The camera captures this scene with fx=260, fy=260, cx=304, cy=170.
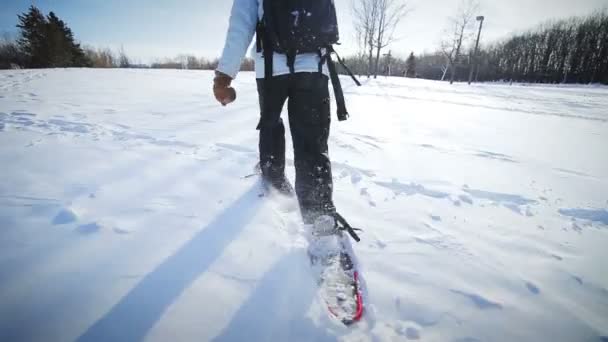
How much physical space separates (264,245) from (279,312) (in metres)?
0.40

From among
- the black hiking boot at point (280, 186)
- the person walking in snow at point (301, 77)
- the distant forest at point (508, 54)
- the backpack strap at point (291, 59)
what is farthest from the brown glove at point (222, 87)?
the distant forest at point (508, 54)

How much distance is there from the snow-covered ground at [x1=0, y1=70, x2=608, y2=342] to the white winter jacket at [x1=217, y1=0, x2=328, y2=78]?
845 millimetres

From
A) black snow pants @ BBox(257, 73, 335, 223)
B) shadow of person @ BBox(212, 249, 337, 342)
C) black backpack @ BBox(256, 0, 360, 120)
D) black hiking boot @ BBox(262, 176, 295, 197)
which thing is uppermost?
black backpack @ BBox(256, 0, 360, 120)

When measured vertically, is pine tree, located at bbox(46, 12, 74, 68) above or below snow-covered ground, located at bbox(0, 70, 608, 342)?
above

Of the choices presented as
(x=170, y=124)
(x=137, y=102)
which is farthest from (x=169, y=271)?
(x=137, y=102)

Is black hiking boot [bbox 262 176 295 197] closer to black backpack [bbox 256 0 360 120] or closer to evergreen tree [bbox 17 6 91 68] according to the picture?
black backpack [bbox 256 0 360 120]

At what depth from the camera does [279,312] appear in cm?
99

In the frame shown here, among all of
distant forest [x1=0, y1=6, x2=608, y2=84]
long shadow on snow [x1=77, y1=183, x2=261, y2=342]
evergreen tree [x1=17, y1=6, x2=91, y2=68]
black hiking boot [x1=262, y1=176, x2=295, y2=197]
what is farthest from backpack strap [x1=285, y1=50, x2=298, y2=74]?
evergreen tree [x1=17, y1=6, x2=91, y2=68]

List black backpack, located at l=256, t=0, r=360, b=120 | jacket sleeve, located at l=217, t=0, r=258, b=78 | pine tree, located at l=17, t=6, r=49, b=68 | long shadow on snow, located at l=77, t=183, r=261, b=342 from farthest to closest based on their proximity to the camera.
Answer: pine tree, located at l=17, t=6, r=49, b=68 < jacket sleeve, located at l=217, t=0, r=258, b=78 < black backpack, located at l=256, t=0, r=360, b=120 < long shadow on snow, located at l=77, t=183, r=261, b=342

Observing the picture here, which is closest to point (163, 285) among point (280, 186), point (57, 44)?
point (280, 186)

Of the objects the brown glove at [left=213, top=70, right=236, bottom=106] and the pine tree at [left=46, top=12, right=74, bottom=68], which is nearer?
the brown glove at [left=213, top=70, right=236, bottom=106]

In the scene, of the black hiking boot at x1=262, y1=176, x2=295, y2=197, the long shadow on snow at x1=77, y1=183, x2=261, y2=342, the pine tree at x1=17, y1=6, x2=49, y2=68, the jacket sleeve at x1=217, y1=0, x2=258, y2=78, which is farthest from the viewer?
the pine tree at x1=17, y1=6, x2=49, y2=68

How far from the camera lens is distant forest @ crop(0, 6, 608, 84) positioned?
1016 inches

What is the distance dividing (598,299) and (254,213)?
1.70 meters
